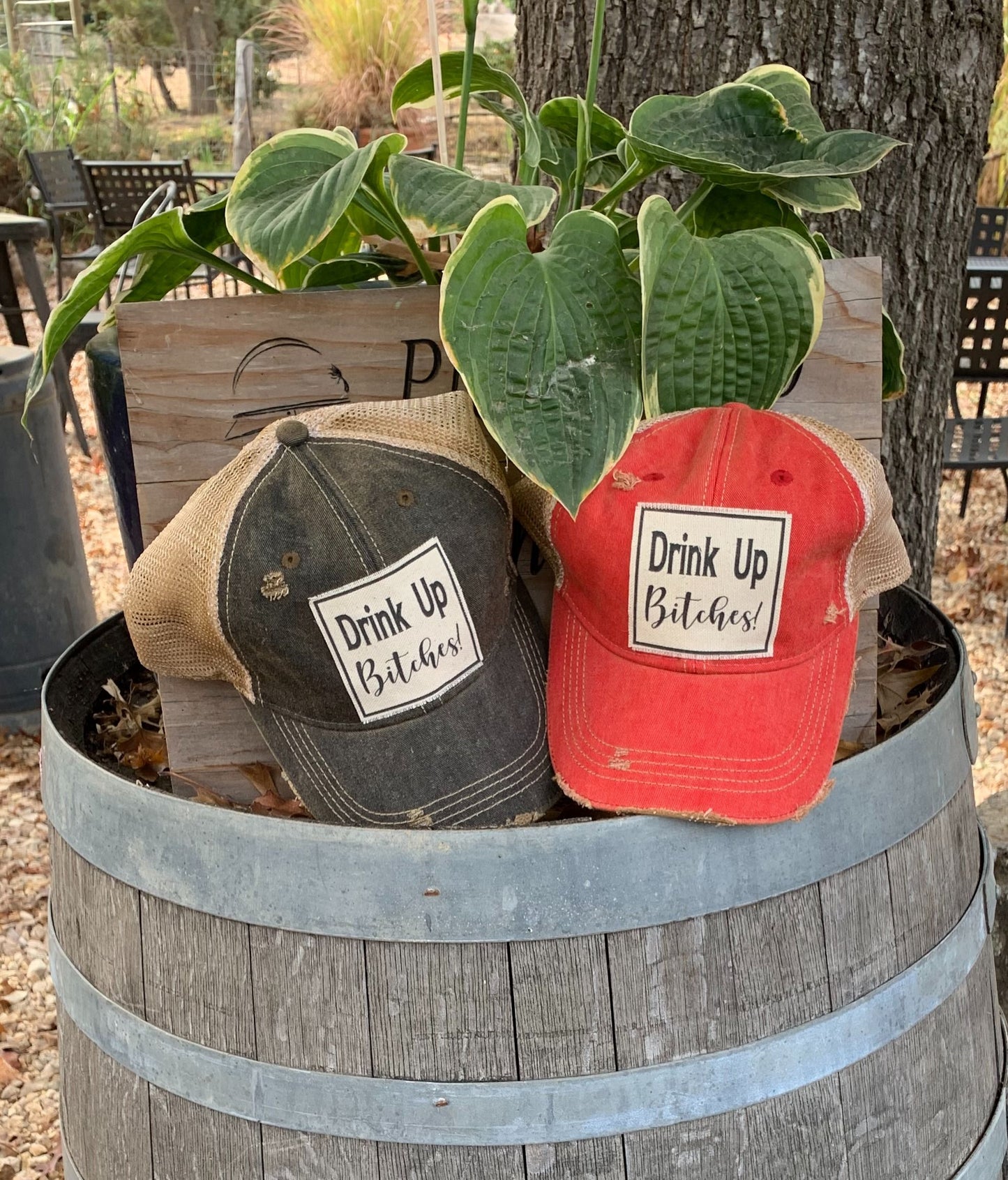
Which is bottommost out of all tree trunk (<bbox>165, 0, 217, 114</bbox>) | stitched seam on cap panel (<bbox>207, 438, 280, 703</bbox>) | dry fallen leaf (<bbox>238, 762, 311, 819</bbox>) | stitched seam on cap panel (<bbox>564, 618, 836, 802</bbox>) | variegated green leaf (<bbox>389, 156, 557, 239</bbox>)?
dry fallen leaf (<bbox>238, 762, 311, 819</bbox>)

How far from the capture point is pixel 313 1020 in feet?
2.58

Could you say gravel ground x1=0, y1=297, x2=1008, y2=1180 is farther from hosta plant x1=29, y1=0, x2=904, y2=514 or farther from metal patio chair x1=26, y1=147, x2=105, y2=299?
metal patio chair x1=26, y1=147, x2=105, y2=299

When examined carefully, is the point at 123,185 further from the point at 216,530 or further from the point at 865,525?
the point at 865,525

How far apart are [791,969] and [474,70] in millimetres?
855

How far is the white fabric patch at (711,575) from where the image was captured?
835 mm

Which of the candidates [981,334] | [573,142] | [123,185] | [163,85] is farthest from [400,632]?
[163,85]

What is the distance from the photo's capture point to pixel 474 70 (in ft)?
3.77

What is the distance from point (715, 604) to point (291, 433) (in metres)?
0.32

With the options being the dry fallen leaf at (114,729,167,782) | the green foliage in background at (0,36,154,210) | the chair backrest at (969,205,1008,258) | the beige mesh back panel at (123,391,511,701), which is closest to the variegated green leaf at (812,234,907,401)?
the beige mesh back panel at (123,391,511,701)

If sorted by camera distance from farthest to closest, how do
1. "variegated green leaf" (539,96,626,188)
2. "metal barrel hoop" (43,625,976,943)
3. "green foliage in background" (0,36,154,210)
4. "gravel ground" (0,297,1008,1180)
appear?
1. "green foliage in background" (0,36,154,210)
2. "gravel ground" (0,297,1008,1180)
3. "variegated green leaf" (539,96,626,188)
4. "metal barrel hoop" (43,625,976,943)

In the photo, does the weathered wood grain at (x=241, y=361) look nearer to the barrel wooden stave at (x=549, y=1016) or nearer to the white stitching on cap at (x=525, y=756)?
the white stitching on cap at (x=525, y=756)

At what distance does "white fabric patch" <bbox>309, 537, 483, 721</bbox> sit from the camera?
0.82 meters


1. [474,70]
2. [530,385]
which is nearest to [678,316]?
[530,385]

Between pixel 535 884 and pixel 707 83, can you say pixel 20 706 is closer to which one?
pixel 707 83
